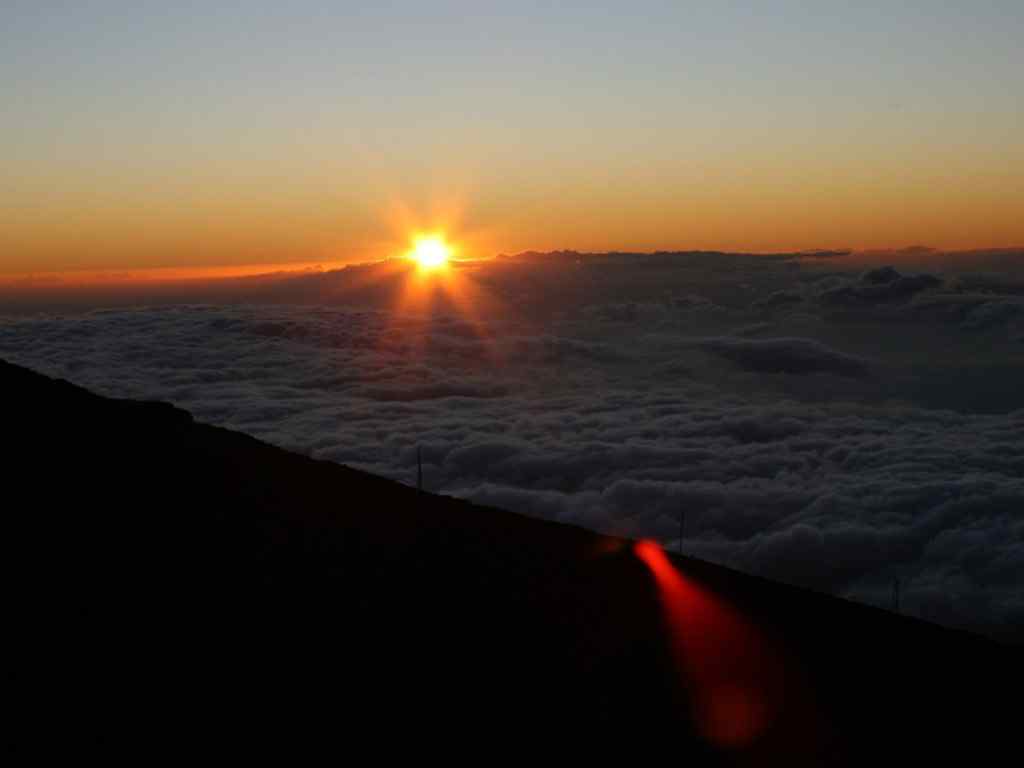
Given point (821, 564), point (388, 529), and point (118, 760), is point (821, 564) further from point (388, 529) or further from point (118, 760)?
point (118, 760)

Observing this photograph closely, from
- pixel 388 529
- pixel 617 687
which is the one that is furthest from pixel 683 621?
pixel 388 529

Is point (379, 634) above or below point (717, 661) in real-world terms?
above

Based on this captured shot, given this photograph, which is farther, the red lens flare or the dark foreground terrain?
Result: the red lens flare

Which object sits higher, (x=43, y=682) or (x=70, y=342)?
(x=43, y=682)

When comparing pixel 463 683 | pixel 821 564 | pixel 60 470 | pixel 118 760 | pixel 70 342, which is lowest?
pixel 821 564

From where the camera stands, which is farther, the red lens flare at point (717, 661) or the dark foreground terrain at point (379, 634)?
the red lens flare at point (717, 661)

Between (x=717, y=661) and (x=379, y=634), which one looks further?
(x=717, y=661)

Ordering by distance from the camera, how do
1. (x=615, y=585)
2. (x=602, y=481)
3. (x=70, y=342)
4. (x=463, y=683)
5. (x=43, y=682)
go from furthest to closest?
(x=70, y=342) < (x=602, y=481) < (x=615, y=585) < (x=463, y=683) < (x=43, y=682)

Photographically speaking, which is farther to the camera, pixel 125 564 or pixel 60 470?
pixel 60 470
